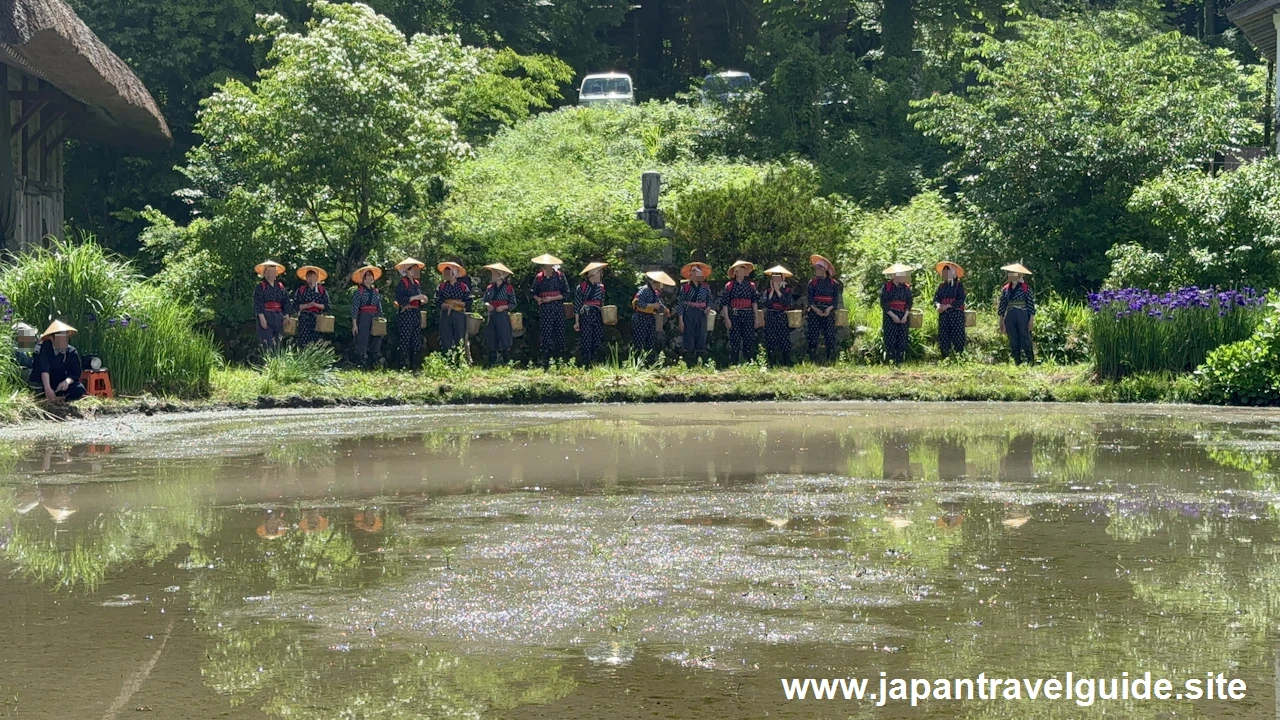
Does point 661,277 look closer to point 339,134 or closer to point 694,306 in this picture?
point 694,306

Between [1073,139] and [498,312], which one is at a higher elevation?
[1073,139]

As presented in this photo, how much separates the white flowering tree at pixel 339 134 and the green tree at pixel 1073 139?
28.0 ft

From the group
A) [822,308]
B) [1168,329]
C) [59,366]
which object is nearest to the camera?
[59,366]

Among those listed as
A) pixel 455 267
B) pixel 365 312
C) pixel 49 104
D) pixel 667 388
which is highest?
pixel 49 104

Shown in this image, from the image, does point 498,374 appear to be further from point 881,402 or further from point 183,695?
point 183,695

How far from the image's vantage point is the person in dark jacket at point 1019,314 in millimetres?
22828

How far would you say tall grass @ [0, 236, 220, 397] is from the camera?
19.2 meters

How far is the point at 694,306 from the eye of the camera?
76.9 ft

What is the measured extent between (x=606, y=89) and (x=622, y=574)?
34.0 meters

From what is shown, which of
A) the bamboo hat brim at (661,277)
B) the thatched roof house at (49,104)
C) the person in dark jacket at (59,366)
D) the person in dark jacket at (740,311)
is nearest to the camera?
the person in dark jacket at (59,366)

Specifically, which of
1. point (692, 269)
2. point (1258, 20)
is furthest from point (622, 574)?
point (1258, 20)

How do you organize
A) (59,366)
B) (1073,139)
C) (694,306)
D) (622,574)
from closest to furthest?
(622,574) < (59,366) < (694,306) < (1073,139)

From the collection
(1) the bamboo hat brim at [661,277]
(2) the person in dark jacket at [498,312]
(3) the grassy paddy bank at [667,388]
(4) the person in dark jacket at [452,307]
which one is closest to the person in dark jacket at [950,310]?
(3) the grassy paddy bank at [667,388]

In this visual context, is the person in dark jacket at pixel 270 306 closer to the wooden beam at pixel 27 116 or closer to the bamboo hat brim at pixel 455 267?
the bamboo hat brim at pixel 455 267
